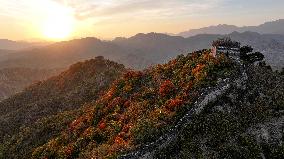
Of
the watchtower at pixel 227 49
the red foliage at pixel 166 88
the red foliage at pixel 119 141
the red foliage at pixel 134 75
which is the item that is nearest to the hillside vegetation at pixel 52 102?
the red foliage at pixel 134 75

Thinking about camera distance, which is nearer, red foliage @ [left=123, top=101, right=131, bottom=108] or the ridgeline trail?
the ridgeline trail

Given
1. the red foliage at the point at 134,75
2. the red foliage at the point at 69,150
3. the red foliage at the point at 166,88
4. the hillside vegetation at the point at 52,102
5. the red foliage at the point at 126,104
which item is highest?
the red foliage at the point at 166,88

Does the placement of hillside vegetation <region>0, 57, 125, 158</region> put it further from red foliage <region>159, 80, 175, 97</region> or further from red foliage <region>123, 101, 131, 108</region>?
red foliage <region>159, 80, 175, 97</region>

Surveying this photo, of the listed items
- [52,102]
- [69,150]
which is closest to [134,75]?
[69,150]

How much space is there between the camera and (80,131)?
56.6 metres

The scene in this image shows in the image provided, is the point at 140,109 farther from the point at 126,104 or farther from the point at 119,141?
the point at 119,141

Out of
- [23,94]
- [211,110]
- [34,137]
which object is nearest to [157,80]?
[211,110]

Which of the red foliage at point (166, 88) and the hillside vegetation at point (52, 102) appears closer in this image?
the red foliage at point (166, 88)

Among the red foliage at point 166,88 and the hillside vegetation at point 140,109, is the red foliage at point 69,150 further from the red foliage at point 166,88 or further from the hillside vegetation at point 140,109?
the red foliage at point 166,88

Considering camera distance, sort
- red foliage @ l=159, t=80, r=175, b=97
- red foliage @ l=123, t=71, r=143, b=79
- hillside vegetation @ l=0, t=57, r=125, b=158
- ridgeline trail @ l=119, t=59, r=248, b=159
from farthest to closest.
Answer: hillside vegetation @ l=0, t=57, r=125, b=158 < red foliage @ l=123, t=71, r=143, b=79 < red foliage @ l=159, t=80, r=175, b=97 < ridgeline trail @ l=119, t=59, r=248, b=159

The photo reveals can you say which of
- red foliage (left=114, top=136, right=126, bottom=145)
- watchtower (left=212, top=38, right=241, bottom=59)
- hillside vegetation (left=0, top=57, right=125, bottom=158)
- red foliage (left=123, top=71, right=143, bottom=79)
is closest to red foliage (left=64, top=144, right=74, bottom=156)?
red foliage (left=114, top=136, right=126, bottom=145)

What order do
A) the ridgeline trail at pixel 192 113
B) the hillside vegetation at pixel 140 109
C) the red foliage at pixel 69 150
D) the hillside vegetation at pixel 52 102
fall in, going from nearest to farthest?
the ridgeline trail at pixel 192 113 → the hillside vegetation at pixel 140 109 → the red foliage at pixel 69 150 → the hillside vegetation at pixel 52 102

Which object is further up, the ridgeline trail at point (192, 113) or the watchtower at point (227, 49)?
the watchtower at point (227, 49)

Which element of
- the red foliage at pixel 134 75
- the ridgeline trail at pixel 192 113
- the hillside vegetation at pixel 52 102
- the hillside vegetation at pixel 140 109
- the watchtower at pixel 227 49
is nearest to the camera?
the ridgeline trail at pixel 192 113
